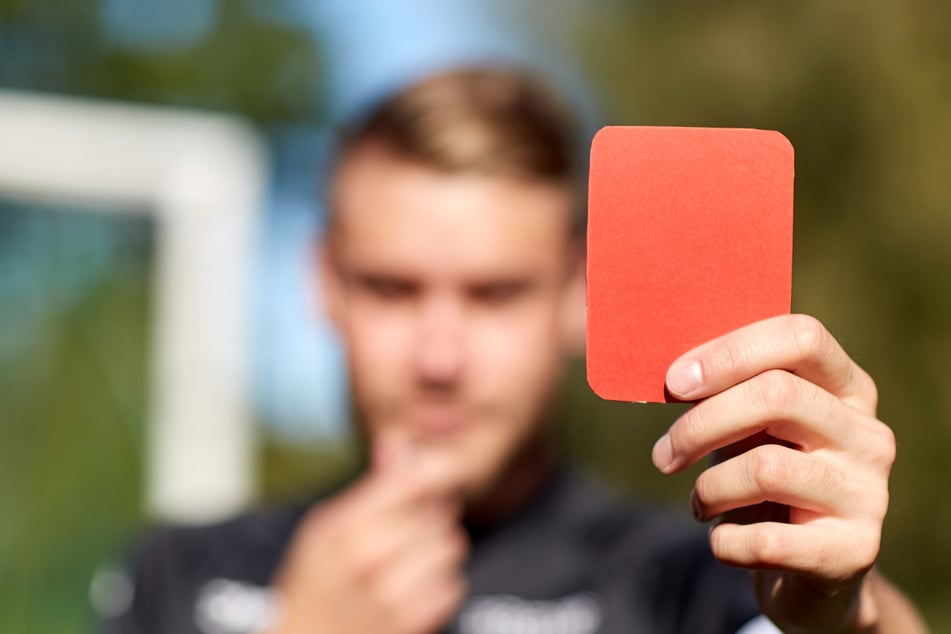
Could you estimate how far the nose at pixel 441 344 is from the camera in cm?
131

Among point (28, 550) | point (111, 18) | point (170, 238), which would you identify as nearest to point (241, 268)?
point (170, 238)

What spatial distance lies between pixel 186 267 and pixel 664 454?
2698 mm

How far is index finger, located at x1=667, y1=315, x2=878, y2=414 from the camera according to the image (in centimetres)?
54

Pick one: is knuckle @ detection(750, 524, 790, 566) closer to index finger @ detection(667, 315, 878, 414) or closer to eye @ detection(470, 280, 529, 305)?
index finger @ detection(667, 315, 878, 414)

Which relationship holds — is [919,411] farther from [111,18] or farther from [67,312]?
[111,18]

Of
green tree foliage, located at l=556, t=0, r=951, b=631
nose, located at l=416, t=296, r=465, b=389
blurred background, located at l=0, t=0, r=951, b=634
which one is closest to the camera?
nose, located at l=416, t=296, r=465, b=389

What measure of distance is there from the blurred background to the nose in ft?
0.98

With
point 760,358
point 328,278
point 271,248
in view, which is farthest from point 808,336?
point 271,248

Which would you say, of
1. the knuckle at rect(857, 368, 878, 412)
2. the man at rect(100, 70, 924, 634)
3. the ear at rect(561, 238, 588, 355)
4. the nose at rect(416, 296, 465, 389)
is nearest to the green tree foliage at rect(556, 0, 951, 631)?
the ear at rect(561, 238, 588, 355)

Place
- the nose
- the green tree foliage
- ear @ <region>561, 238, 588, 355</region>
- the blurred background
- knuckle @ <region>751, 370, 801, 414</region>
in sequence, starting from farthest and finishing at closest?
the green tree foliage
the blurred background
ear @ <region>561, 238, 588, 355</region>
the nose
knuckle @ <region>751, 370, 801, 414</region>

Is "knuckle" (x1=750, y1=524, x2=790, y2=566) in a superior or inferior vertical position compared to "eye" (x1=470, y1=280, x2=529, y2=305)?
superior

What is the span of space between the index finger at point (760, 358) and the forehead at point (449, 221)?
771 mm

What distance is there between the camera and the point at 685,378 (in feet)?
1.83

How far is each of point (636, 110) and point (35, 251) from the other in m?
2.91
